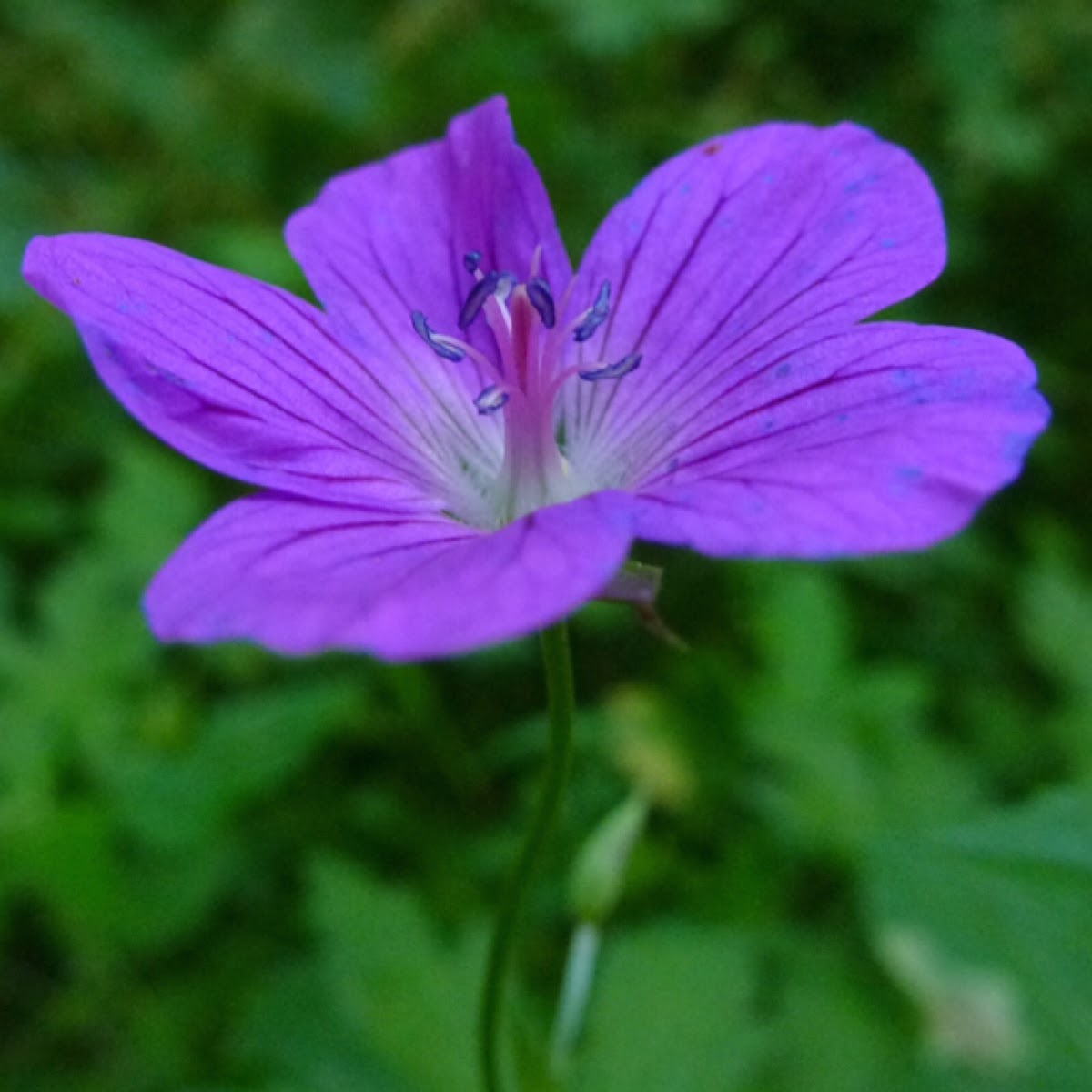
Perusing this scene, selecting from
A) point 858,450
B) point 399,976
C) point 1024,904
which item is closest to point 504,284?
point 858,450

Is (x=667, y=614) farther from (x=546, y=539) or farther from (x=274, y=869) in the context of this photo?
(x=546, y=539)

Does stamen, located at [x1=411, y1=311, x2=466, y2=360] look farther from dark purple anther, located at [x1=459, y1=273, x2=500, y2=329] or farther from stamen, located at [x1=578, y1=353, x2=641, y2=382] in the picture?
stamen, located at [x1=578, y1=353, x2=641, y2=382]

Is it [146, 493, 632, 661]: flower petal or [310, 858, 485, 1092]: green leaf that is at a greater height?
[146, 493, 632, 661]: flower petal

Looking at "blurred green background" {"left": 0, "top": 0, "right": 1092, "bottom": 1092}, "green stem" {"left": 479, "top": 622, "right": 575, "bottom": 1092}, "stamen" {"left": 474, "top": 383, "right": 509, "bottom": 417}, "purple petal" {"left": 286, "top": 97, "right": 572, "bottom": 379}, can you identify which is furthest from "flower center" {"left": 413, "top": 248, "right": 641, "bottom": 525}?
"blurred green background" {"left": 0, "top": 0, "right": 1092, "bottom": 1092}

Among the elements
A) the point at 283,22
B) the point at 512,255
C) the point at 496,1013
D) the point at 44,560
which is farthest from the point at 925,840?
the point at 283,22

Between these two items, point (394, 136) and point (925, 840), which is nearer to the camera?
point (925, 840)

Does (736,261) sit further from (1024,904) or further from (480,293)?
(1024,904)
